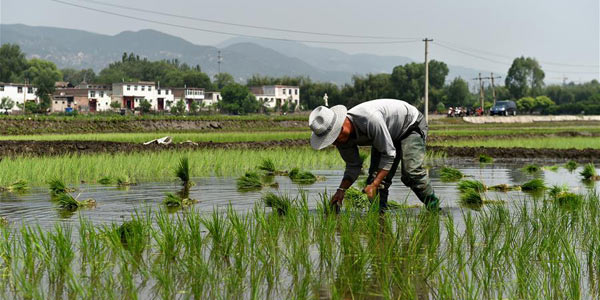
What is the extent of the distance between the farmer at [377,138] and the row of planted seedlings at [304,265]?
1.82ft

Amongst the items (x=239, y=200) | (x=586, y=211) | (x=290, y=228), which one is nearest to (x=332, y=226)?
(x=290, y=228)

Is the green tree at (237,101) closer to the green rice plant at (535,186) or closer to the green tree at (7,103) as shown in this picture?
the green tree at (7,103)

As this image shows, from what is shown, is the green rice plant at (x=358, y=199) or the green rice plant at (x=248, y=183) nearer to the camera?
the green rice plant at (x=358, y=199)

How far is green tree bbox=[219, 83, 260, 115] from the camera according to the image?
92000mm

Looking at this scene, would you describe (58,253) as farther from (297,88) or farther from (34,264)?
(297,88)

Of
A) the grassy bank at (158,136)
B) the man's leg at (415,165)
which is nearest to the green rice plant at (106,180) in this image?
the man's leg at (415,165)

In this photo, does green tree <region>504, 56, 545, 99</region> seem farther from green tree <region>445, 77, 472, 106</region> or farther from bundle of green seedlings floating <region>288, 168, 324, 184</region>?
bundle of green seedlings floating <region>288, 168, 324, 184</region>

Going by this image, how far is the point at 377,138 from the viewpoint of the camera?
227 inches

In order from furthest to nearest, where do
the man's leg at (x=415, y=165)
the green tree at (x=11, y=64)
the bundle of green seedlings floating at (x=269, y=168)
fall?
the green tree at (x=11, y=64), the bundle of green seedlings floating at (x=269, y=168), the man's leg at (x=415, y=165)

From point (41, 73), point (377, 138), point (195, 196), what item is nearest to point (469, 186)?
point (195, 196)

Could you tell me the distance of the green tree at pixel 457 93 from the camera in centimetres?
9094

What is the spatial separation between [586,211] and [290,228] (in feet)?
9.15

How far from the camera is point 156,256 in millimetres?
4797

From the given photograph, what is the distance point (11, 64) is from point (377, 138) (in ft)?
459
